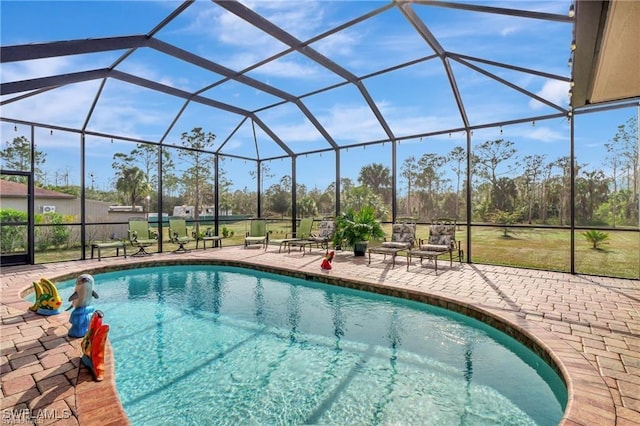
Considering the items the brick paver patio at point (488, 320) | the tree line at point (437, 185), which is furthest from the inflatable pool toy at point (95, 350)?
the tree line at point (437, 185)

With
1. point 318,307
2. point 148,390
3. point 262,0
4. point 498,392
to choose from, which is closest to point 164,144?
point 262,0

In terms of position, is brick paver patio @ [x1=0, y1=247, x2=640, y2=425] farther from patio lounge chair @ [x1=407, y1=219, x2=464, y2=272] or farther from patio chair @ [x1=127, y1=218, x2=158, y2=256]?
patio chair @ [x1=127, y1=218, x2=158, y2=256]

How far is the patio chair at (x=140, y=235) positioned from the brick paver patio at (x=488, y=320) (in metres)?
1.52

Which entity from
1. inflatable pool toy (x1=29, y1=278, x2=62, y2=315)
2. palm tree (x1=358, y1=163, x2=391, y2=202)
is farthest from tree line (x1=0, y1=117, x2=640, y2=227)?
inflatable pool toy (x1=29, y1=278, x2=62, y2=315)

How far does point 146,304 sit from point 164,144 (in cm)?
616

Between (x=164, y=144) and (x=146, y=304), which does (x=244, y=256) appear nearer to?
(x=146, y=304)

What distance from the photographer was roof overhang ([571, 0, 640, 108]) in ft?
8.04

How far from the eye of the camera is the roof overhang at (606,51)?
8.04ft

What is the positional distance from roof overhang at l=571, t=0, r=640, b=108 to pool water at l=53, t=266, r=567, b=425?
10.1ft

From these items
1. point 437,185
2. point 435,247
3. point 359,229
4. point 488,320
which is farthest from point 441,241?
point 437,185

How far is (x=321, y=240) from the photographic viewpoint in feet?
32.4

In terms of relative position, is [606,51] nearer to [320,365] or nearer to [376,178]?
[320,365]

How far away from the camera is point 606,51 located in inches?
122

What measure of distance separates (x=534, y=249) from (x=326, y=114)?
389 inches
